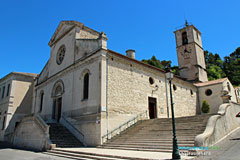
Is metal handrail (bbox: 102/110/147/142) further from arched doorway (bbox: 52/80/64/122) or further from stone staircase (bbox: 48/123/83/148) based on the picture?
arched doorway (bbox: 52/80/64/122)

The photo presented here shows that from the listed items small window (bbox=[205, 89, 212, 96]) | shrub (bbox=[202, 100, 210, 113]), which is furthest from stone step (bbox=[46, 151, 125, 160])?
small window (bbox=[205, 89, 212, 96])

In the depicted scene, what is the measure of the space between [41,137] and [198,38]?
30.1 metres

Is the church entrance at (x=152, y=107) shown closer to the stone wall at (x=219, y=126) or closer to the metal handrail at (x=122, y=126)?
the metal handrail at (x=122, y=126)

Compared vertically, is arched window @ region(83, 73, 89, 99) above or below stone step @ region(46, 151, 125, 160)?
above

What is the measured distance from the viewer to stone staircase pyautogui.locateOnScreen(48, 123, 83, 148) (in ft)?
43.5

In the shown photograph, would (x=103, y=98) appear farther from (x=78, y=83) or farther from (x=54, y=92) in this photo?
(x=54, y=92)

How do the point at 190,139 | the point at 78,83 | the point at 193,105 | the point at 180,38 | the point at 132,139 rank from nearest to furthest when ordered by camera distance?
1. the point at 190,139
2. the point at 132,139
3. the point at 78,83
4. the point at 193,105
5. the point at 180,38

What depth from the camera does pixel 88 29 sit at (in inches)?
762

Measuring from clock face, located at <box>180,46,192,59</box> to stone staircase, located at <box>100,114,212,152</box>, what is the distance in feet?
66.2

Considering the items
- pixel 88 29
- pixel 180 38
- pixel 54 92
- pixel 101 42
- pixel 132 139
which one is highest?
pixel 180 38

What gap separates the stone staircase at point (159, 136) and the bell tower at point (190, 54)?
60.8 ft

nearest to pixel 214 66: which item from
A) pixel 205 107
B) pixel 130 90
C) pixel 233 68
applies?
pixel 233 68

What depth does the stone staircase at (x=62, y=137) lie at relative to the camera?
13.3 m

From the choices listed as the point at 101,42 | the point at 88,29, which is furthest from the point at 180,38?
the point at 101,42
